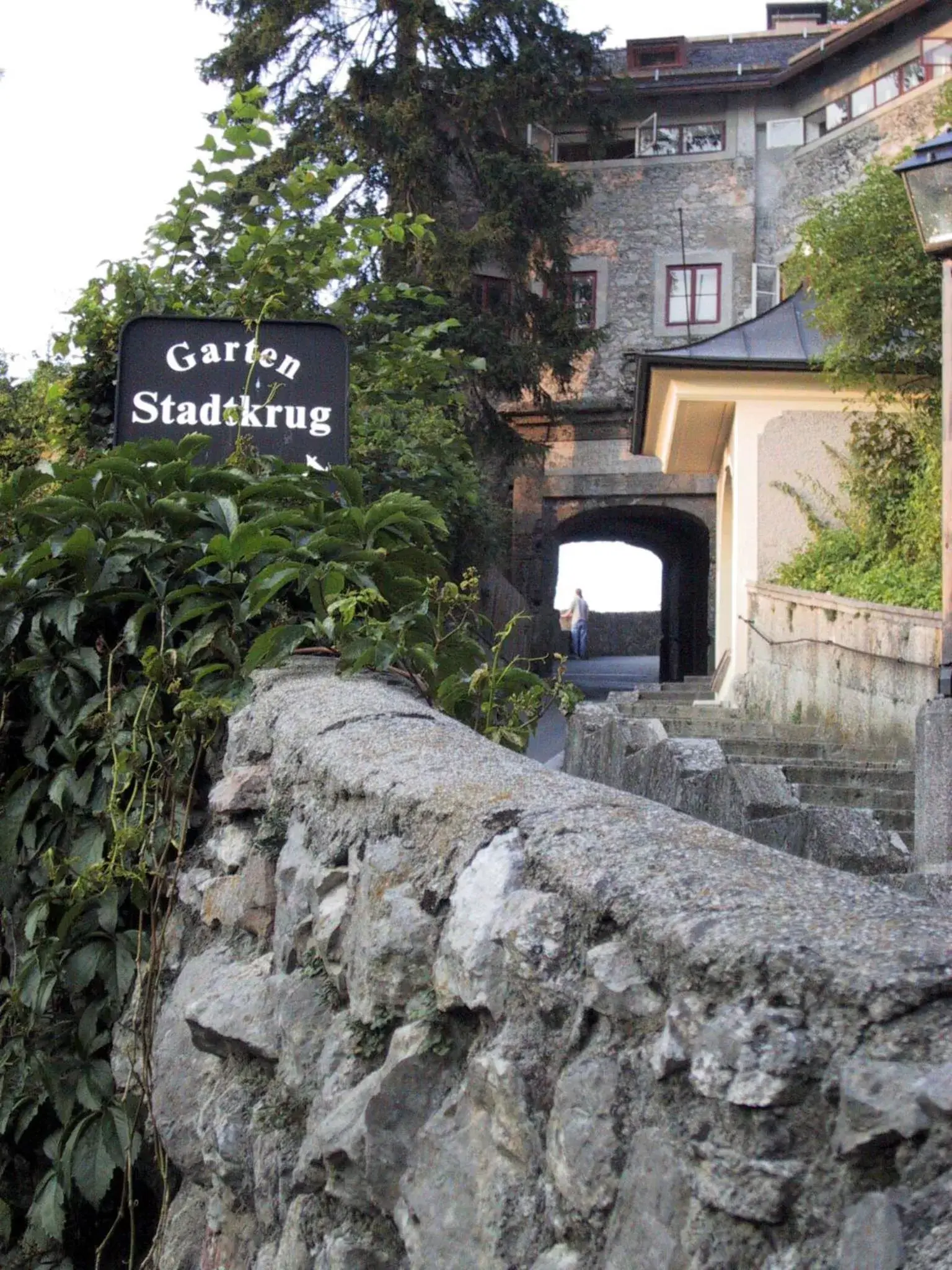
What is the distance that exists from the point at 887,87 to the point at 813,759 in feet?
67.8

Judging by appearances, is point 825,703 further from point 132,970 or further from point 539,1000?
point 539,1000

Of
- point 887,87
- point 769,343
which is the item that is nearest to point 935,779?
point 769,343

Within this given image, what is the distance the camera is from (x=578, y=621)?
3369cm

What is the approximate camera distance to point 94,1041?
10.6 feet

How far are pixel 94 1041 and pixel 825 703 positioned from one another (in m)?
6.66

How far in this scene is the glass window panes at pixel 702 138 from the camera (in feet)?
89.8

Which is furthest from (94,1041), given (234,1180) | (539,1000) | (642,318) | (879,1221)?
(642,318)

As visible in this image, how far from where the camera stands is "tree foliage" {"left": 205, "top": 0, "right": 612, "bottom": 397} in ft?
69.4

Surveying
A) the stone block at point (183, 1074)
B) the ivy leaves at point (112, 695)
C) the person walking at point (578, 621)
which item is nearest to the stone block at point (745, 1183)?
the stone block at point (183, 1074)

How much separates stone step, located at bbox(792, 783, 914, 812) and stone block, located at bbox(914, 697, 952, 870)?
4.86 ft

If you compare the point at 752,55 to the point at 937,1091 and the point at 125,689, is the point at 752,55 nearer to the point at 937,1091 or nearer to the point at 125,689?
the point at 125,689

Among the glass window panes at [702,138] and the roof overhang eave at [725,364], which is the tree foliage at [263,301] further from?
the glass window panes at [702,138]

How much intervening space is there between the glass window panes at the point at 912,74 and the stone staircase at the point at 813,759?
17223 mm

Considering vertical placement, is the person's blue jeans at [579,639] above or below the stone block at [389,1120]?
below
